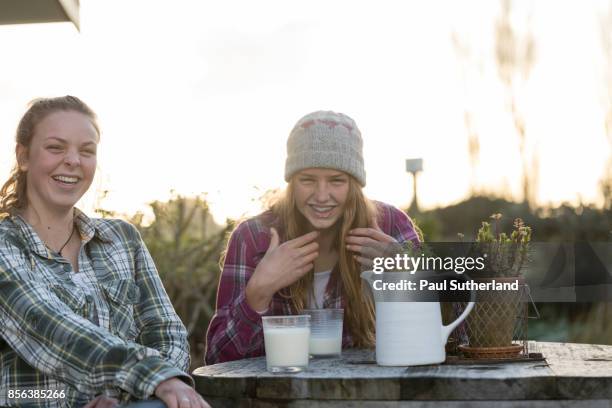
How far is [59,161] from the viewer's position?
88.7 inches

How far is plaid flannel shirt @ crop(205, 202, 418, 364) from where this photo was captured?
246cm

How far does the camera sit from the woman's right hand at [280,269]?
236cm

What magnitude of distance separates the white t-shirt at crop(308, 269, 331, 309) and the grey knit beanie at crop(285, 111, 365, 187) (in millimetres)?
358

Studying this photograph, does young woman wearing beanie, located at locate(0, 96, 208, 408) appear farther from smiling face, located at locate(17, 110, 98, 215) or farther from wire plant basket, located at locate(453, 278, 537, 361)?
wire plant basket, located at locate(453, 278, 537, 361)

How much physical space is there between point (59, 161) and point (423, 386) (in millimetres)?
1226

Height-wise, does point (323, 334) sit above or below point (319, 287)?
below

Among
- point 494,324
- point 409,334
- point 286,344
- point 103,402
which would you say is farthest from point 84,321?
point 494,324

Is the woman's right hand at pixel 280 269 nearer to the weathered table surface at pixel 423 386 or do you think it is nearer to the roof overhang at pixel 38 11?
the weathered table surface at pixel 423 386

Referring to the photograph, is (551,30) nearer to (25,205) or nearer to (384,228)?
(384,228)

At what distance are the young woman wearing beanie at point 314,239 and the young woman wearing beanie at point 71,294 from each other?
0.22 metres

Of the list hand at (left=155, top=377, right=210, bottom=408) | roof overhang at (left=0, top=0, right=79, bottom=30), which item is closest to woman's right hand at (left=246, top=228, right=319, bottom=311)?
hand at (left=155, top=377, right=210, bottom=408)

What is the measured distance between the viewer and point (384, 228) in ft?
9.65

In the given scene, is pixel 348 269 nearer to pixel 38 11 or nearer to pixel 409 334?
pixel 409 334

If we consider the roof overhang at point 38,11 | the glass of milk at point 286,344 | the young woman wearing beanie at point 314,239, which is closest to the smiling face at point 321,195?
the young woman wearing beanie at point 314,239
